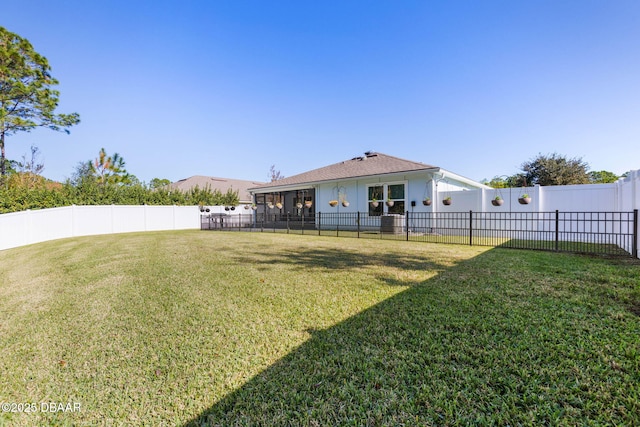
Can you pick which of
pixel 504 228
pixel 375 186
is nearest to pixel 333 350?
pixel 504 228

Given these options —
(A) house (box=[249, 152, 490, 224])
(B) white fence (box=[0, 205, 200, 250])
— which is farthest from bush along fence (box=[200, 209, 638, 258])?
(B) white fence (box=[0, 205, 200, 250])

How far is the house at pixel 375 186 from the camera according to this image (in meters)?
11.5

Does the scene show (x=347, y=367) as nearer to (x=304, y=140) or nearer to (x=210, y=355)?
(x=210, y=355)

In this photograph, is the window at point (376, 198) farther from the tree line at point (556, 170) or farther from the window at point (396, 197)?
the tree line at point (556, 170)

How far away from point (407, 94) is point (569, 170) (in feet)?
48.5

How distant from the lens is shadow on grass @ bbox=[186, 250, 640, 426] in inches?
55.0

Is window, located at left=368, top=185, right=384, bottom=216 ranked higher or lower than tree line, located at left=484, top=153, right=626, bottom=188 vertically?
lower

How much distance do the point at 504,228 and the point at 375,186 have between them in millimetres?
5680

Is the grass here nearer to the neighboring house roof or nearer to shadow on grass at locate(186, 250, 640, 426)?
shadow on grass at locate(186, 250, 640, 426)

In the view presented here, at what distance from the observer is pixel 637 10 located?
282 inches

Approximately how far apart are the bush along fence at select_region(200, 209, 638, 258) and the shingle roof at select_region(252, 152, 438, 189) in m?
2.06

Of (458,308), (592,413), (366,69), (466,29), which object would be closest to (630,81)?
(466,29)

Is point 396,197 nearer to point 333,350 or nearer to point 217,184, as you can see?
point 333,350

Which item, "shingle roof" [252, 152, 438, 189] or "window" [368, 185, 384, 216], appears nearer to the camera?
"shingle roof" [252, 152, 438, 189]
